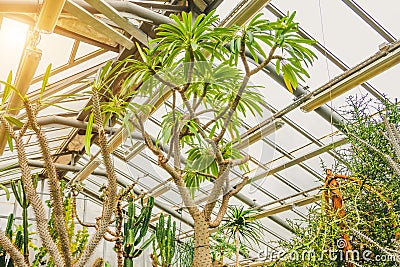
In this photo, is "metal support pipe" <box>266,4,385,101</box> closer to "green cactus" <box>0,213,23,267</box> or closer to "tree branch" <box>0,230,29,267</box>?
"green cactus" <box>0,213,23,267</box>

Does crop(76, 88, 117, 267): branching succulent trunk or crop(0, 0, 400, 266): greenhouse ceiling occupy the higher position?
crop(0, 0, 400, 266): greenhouse ceiling

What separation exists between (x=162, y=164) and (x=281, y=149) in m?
4.31

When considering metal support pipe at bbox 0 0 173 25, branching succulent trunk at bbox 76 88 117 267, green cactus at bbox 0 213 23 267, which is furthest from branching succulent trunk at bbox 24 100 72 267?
metal support pipe at bbox 0 0 173 25

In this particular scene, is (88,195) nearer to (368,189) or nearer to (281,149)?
(281,149)

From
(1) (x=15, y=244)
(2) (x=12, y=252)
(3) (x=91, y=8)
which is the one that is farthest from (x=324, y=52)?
(2) (x=12, y=252)

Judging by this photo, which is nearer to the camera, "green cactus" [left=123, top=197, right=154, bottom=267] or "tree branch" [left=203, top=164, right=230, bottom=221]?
"tree branch" [left=203, top=164, right=230, bottom=221]

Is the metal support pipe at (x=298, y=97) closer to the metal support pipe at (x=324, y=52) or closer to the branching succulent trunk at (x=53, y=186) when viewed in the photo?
the metal support pipe at (x=324, y=52)

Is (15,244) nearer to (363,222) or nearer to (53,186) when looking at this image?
(53,186)

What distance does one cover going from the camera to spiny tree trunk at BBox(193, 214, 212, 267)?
157 centimetres

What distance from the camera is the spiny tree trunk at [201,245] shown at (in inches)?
61.8

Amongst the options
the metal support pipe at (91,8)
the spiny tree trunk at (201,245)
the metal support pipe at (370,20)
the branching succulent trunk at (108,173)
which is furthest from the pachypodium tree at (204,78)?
the metal support pipe at (370,20)

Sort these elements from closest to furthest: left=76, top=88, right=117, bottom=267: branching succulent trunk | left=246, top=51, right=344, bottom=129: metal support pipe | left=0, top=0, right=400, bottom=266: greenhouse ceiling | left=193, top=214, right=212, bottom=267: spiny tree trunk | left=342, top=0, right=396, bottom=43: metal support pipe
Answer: left=76, top=88, right=117, bottom=267: branching succulent trunk
left=193, top=214, right=212, bottom=267: spiny tree trunk
left=0, top=0, right=400, bottom=266: greenhouse ceiling
left=342, top=0, right=396, bottom=43: metal support pipe
left=246, top=51, right=344, bottom=129: metal support pipe

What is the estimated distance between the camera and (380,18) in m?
3.84

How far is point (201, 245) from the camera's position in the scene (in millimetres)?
1593
